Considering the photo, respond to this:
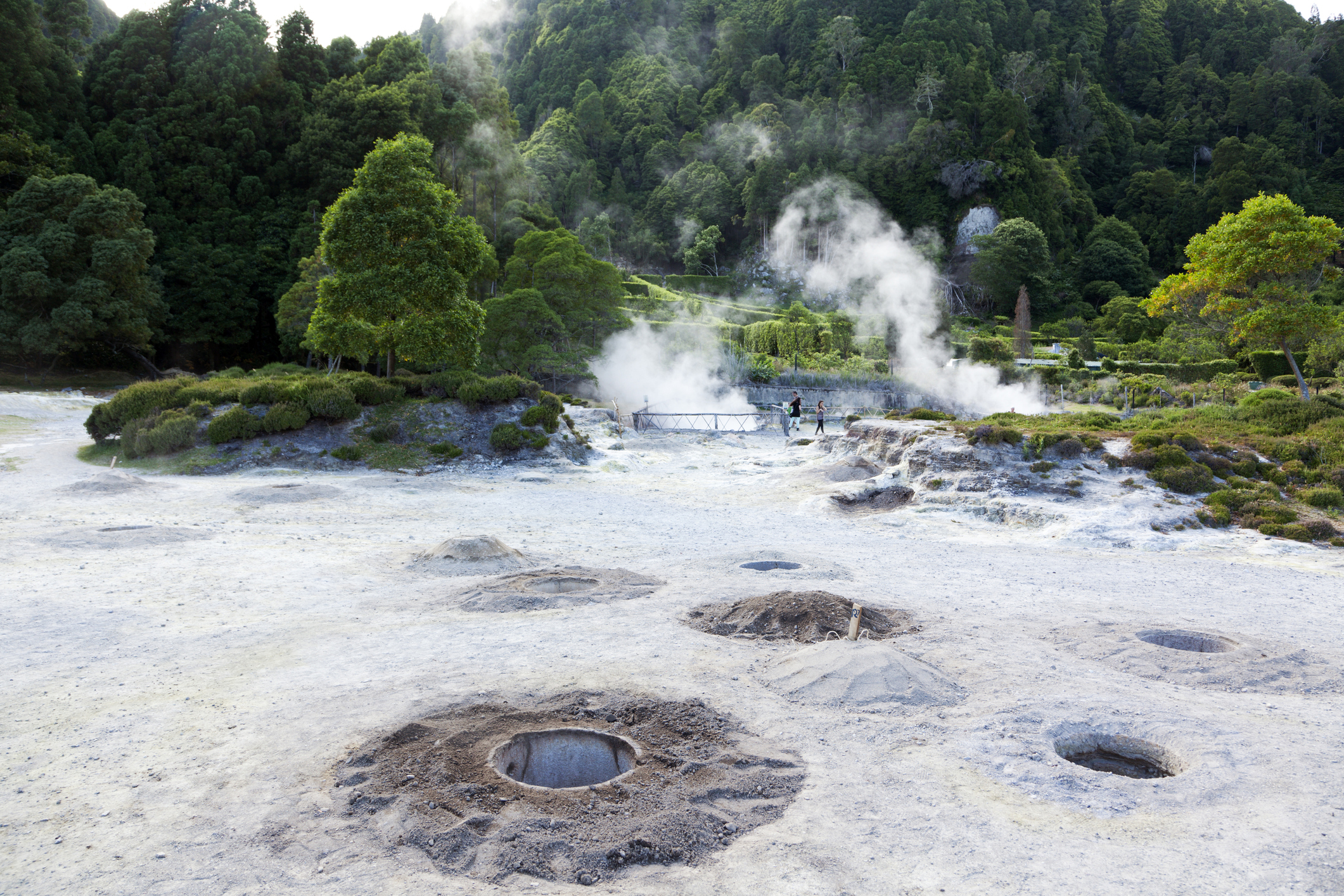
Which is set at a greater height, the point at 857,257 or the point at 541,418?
the point at 857,257

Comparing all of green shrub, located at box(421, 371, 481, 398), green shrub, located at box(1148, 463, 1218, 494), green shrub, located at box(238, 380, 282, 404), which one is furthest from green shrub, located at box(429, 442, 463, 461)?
green shrub, located at box(1148, 463, 1218, 494)

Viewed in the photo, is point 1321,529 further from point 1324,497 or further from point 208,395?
point 208,395

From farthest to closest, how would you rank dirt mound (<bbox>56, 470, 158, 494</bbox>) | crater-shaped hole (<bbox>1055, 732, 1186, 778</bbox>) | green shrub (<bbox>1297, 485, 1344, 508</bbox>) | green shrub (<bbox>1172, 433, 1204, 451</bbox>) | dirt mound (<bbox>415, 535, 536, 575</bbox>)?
green shrub (<bbox>1172, 433, 1204, 451</bbox>) < dirt mound (<bbox>56, 470, 158, 494</bbox>) < green shrub (<bbox>1297, 485, 1344, 508</bbox>) < dirt mound (<bbox>415, 535, 536, 575</bbox>) < crater-shaped hole (<bbox>1055, 732, 1186, 778</bbox>)

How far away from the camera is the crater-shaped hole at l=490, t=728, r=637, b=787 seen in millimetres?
5000

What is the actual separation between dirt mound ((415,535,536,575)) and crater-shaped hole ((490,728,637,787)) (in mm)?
5160

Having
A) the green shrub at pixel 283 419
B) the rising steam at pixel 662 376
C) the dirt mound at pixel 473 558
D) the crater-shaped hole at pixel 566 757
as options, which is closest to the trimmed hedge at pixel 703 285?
the rising steam at pixel 662 376

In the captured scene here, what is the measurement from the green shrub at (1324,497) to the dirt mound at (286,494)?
1917cm

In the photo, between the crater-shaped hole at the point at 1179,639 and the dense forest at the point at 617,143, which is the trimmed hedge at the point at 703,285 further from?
the crater-shaped hole at the point at 1179,639

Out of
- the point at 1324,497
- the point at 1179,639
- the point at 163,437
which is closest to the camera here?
the point at 1179,639

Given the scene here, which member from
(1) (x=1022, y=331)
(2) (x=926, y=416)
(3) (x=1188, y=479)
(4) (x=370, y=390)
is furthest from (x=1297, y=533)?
(1) (x=1022, y=331)

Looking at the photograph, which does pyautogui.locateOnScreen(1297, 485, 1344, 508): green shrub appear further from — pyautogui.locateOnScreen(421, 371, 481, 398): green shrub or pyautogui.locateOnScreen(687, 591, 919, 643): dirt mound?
pyautogui.locateOnScreen(421, 371, 481, 398): green shrub

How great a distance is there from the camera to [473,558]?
10.5 meters

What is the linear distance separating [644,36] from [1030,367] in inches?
4171

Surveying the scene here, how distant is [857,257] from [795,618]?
79.9m
